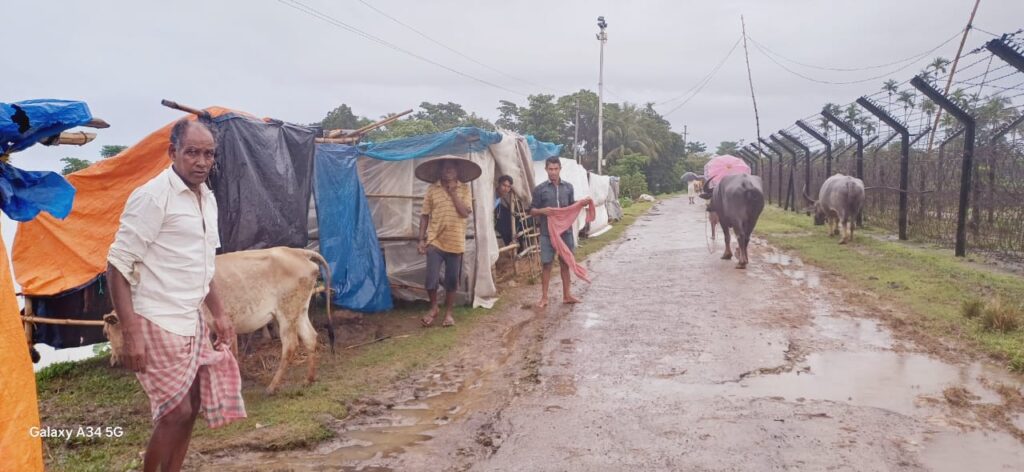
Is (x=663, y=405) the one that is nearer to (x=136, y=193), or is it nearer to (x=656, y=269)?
(x=136, y=193)

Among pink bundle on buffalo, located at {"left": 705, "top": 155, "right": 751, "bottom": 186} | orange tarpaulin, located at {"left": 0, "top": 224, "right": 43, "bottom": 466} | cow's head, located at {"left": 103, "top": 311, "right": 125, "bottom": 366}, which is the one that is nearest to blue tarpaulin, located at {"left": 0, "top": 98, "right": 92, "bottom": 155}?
orange tarpaulin, located at {"left": 0, "top": 224, "right": 43, "bottom": 466}

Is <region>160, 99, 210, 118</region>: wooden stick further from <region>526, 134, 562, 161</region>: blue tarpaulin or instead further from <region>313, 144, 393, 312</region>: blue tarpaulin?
<region>526, 134, 562, 161</region>: blue tarpaulin

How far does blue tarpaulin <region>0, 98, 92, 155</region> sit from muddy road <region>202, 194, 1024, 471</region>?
187 centimetres

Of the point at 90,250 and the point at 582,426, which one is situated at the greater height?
the point at 90,250

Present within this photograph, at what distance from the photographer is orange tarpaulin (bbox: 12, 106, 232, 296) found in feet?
17.6

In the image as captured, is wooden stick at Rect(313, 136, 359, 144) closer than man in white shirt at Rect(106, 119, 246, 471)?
No

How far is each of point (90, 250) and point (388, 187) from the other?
3378 mm

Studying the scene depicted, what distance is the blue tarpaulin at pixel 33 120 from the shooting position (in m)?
2.46

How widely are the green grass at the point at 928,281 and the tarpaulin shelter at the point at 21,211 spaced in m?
5.78

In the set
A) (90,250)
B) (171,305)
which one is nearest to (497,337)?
(90,250)

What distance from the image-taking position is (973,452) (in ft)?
11.4

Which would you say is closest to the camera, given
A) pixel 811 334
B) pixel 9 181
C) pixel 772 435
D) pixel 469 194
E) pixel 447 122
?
pixel 9 181

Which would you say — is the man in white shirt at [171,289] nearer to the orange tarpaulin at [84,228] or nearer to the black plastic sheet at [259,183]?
the black plastic sheet at [259,183]

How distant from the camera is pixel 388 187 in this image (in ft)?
26.7
